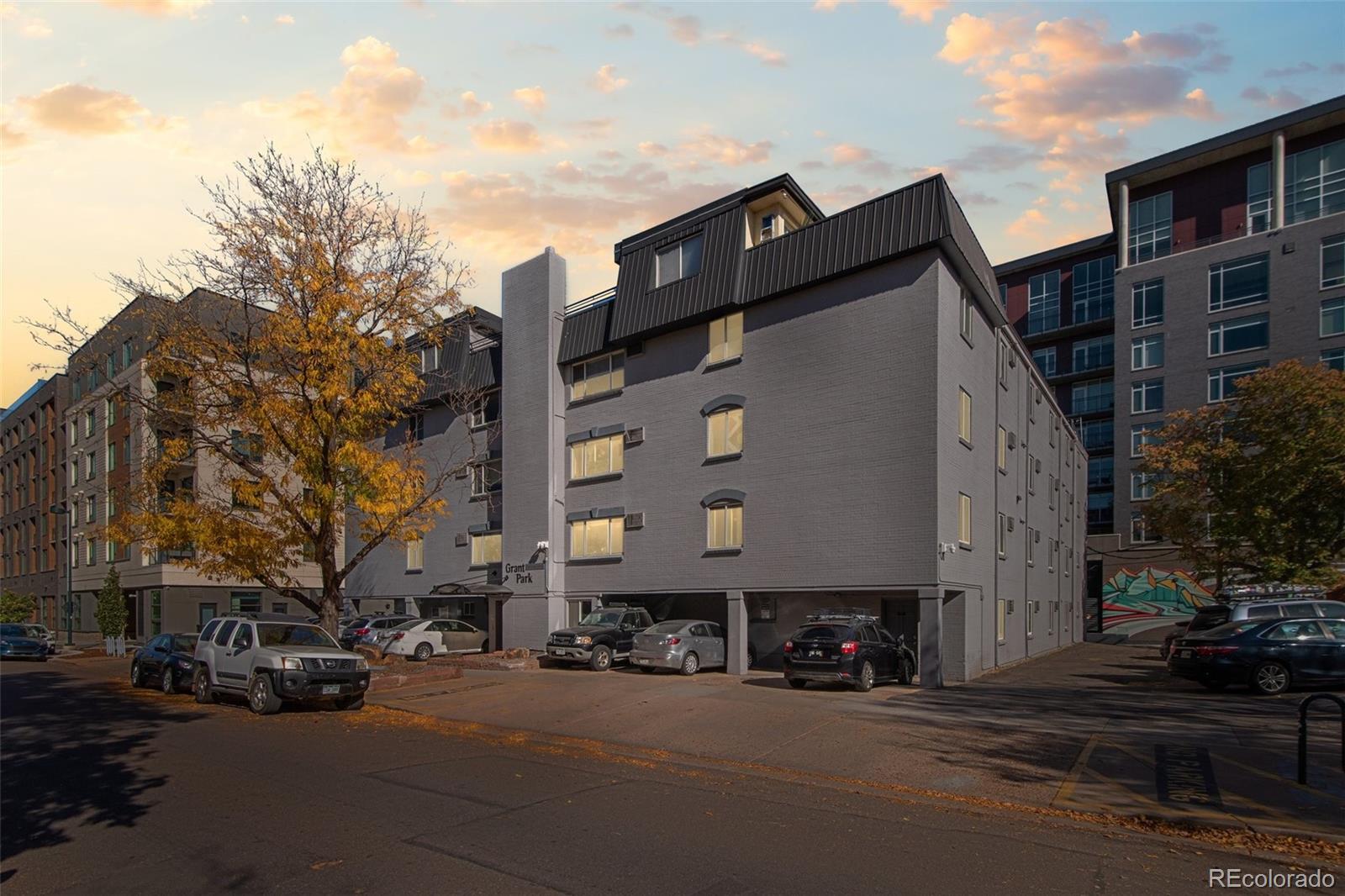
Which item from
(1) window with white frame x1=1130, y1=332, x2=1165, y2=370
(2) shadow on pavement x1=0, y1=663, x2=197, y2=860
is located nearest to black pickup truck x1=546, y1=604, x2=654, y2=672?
(2) shadow on pavement x1=0, y1=663, x2=197, y2=860

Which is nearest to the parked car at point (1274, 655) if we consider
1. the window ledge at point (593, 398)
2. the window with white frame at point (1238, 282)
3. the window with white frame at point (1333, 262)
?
the window ledge at point (593, 398)

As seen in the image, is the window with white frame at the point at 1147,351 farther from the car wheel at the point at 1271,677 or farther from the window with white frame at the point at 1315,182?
the car wheel at the point at 1271,677

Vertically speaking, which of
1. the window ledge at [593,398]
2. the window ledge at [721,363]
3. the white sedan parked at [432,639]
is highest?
the window ledge at [721,363]

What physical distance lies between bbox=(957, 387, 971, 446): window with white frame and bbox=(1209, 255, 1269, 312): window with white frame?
3288 cm

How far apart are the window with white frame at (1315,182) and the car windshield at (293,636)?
169 feet

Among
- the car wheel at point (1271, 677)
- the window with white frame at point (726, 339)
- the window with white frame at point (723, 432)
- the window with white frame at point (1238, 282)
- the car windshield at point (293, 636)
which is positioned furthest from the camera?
the window with white frame at point (1238, 282)

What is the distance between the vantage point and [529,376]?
32094 millimetres

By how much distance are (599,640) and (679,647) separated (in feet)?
8.47

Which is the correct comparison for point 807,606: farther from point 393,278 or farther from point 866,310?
point 393,278

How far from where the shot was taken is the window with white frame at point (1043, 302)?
6625 centimetres

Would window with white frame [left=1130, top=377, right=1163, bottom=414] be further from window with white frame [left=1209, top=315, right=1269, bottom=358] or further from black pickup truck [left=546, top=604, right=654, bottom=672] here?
black pickup truck [left=546, top=604, right=654, bottom=672]

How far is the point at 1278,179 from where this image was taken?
156ft

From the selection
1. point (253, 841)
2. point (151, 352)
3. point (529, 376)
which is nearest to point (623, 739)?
point (253, 841)

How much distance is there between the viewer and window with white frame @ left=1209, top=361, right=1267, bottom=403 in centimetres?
4891
